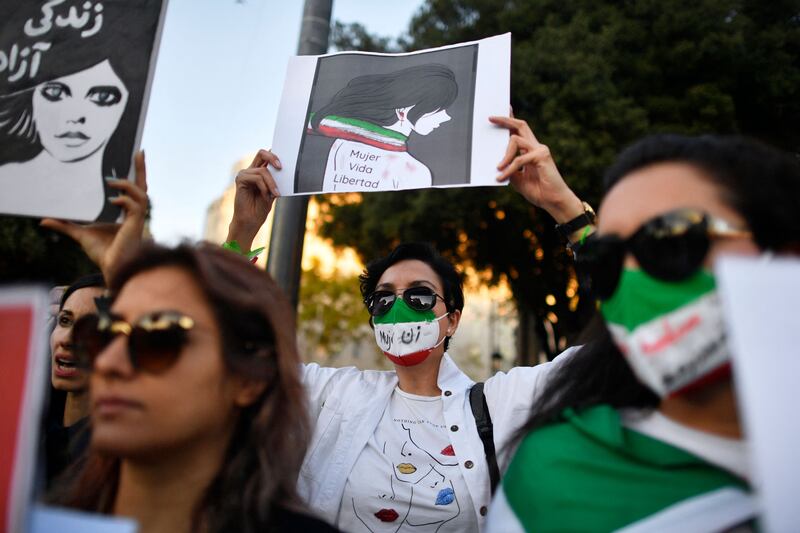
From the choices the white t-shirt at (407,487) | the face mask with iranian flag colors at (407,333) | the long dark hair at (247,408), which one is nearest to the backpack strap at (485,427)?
the white t-shirt at (407,487)

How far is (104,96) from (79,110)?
92 millimetres

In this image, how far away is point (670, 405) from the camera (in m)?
1.51

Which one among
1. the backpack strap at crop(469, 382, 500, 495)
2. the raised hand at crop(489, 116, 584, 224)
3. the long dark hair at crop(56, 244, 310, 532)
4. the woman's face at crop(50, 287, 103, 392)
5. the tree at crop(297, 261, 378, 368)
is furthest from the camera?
the tree at crop(297, 261, 378, 368)

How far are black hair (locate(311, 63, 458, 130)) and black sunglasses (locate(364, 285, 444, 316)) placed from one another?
89 cm

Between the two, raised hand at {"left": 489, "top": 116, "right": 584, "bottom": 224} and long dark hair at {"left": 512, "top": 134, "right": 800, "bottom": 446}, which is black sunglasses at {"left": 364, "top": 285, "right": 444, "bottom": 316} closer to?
raised hand at {"left": 489, "top": 116, "right": 584, "bottom": 224}

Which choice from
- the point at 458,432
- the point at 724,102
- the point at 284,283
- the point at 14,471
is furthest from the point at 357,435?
the point at 724,102

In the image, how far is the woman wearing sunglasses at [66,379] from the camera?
240 cm

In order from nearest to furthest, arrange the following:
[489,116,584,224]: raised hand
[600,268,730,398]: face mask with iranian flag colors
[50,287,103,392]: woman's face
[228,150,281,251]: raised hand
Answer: [600,268,730,398]: face mask with iranian flag colors, [489,116,584,224]: raised hand, [228,150,281,251]: raised hand, [50,287,103,392]: woman's face

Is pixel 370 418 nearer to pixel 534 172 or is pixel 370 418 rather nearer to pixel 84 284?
pixel 534 172

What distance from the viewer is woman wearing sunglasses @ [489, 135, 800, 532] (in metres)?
1.28

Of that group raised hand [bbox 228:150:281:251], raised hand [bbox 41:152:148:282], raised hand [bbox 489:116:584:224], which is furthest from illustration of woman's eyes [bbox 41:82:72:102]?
raised hand [bbox 489:116:584:224]

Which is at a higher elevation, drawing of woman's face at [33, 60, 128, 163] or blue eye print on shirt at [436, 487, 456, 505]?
drawing of woman's face at [33, 60, 128, 163]

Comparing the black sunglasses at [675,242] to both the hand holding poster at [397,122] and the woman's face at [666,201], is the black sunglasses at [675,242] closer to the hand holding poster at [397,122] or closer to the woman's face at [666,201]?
the woman's face at [666,201]

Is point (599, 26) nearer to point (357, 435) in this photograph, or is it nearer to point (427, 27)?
point (427, 27)
